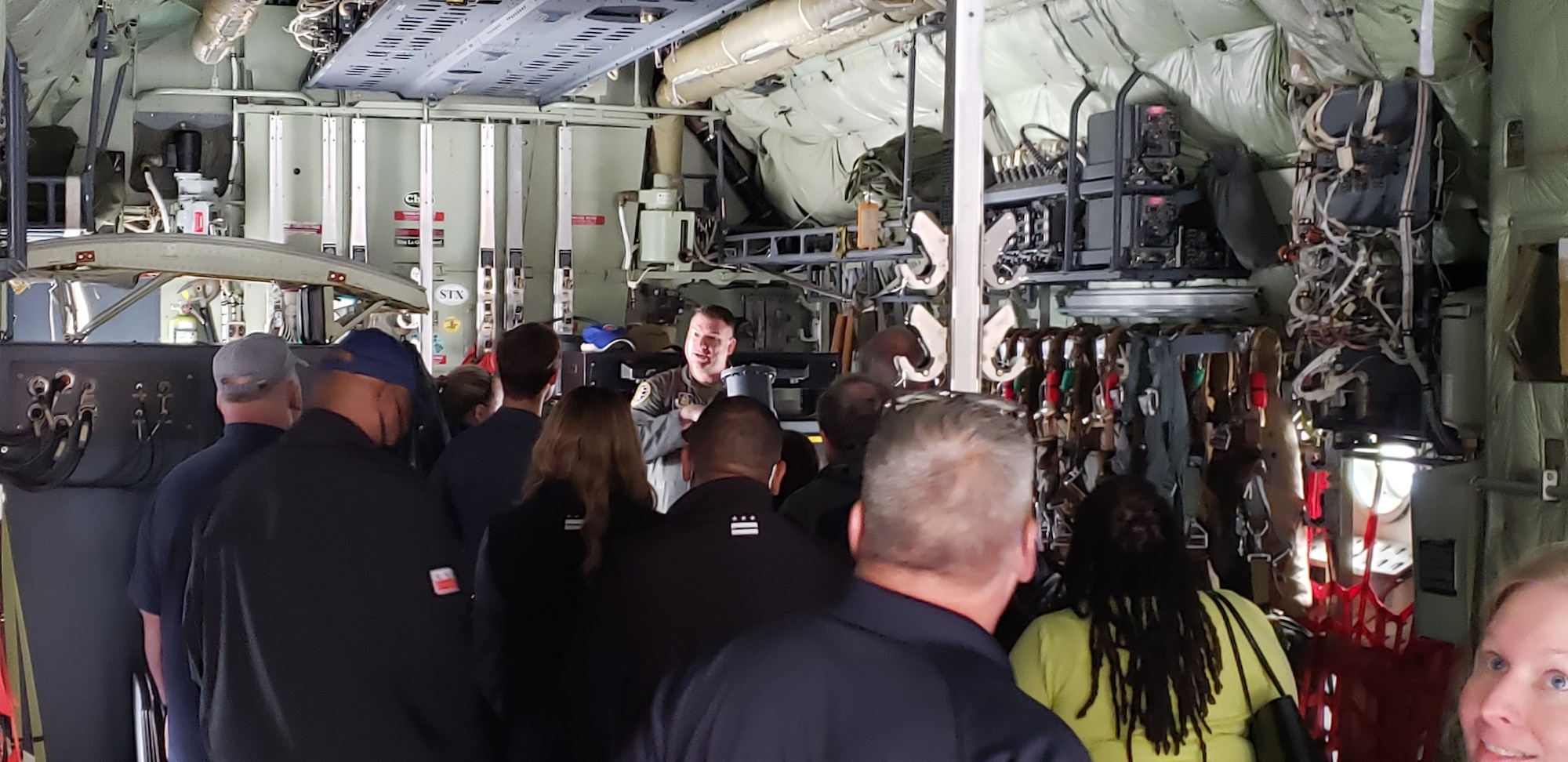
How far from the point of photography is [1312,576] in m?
5.55

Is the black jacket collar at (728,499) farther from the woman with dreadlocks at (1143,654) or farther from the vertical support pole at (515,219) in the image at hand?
the vertical support pole at (515,219)

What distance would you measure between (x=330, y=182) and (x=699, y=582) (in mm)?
6540

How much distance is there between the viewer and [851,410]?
Answer: 3.92 metres

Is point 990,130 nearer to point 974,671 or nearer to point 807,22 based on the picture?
point 807,22

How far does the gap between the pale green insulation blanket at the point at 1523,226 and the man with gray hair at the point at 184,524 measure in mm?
3102

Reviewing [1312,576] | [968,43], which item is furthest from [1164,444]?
[968,43]

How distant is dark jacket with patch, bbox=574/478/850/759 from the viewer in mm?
2959

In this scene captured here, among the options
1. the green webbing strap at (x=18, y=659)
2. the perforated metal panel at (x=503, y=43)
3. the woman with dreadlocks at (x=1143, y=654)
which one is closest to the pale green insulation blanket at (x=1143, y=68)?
the perforated metal panel at (x=503, y=43)

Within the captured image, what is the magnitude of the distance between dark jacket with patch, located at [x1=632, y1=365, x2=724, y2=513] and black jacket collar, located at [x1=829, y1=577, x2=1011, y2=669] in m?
3.01

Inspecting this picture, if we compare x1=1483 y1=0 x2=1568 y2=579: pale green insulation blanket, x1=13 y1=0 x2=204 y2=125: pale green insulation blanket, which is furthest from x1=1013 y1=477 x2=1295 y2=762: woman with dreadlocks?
x1=13 y1=0 x2=204 y2=125: pale green insulation blanket

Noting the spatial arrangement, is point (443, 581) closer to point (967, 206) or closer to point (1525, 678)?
point (967, 206)

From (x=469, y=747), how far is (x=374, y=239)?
20.8 ft

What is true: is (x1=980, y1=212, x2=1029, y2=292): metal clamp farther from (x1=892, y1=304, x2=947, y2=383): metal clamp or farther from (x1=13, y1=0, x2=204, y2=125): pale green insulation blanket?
(x1=13, y1=0, x2=204, y2=125): pale green insulation blanket

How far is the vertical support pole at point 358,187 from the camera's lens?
887 centimetres
